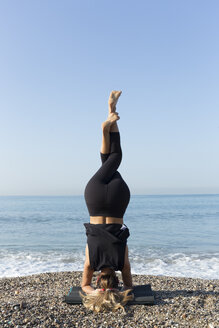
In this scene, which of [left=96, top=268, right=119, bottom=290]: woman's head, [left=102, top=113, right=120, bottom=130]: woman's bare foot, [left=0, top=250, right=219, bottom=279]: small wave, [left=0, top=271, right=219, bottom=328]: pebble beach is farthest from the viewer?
[left=0, top=250, right=219, bottom=279]: small wave

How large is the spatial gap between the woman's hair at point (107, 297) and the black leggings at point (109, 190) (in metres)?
0.90

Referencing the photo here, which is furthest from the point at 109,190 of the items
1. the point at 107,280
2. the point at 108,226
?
the point at 107,280

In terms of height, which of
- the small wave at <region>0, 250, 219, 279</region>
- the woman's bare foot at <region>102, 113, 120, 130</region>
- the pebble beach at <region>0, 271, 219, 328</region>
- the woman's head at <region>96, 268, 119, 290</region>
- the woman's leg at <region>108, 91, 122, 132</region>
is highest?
the woman's leg at <region>108, 91, 122, 132</region>

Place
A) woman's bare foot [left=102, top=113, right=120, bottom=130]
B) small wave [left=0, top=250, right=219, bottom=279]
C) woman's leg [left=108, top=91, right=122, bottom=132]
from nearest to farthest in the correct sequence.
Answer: woman's bare foot [left=102, top=113, right=120, bottom=130] → woman's leg [left=108, top=91, right=122, bottom=132] → small wave [left=0, top=250, right=219, bottom=279]

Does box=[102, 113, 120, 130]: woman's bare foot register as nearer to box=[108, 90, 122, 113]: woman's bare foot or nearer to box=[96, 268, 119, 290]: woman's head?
box=[108, 90, 122, 113]: woman's bare foot

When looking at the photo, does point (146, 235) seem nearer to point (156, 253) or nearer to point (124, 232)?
point (156, 253)

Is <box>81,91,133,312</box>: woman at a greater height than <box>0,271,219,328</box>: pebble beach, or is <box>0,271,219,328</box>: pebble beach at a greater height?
<box>81,91,133,312</box>: woman

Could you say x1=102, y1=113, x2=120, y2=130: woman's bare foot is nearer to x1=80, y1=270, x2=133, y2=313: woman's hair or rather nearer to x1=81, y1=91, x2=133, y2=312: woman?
x1=81, y1=91, x2=133, y2=312: woman

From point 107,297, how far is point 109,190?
1478 mm

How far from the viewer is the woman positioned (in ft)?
15.2

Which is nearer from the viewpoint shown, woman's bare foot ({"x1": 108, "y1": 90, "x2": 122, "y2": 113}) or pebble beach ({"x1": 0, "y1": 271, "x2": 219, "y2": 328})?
pebble beach ({"x1": 0, "y1": 271, "x2": 219, "y2": 328})

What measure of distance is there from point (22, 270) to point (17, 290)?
128 inches

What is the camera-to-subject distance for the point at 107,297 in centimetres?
451

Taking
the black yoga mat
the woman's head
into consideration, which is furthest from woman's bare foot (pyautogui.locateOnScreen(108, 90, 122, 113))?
the black yoga mat
